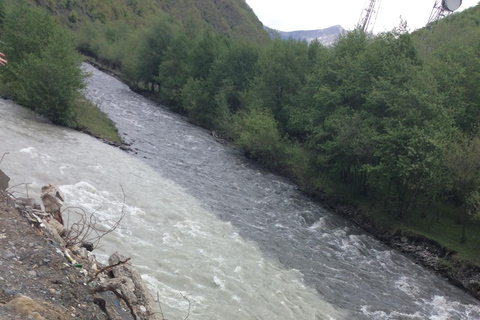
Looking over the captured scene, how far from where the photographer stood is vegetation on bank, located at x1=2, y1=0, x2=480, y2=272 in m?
23.8

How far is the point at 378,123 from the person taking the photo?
2816cm

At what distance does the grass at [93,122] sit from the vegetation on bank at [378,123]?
5799mm

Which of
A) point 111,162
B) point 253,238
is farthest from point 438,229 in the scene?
point 111,162

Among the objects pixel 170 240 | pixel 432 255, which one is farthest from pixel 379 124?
pixel 170 240

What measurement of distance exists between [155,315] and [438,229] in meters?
22.2

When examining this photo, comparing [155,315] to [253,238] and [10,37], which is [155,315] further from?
[10,37]

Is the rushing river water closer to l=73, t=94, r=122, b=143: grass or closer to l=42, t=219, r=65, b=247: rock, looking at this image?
l=73, t=94, r=122, b=143: grass

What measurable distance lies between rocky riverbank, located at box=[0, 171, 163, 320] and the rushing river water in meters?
2.54

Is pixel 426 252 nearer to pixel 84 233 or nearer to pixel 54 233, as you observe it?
pixel 84 233

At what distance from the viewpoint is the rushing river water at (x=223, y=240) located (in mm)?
14078

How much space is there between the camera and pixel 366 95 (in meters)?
29.8

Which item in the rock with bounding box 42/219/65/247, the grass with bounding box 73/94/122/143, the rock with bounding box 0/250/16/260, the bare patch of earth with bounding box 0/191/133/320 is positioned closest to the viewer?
the bare patch of earth with bounding box 0/191/133/320

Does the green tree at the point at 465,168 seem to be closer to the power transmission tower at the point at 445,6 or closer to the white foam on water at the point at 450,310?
the white foam on water at the point at 450,310

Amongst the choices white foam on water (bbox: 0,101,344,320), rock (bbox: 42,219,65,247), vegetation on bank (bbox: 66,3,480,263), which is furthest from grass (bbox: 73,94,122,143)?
rock (bbox: 42,219,65,247)
